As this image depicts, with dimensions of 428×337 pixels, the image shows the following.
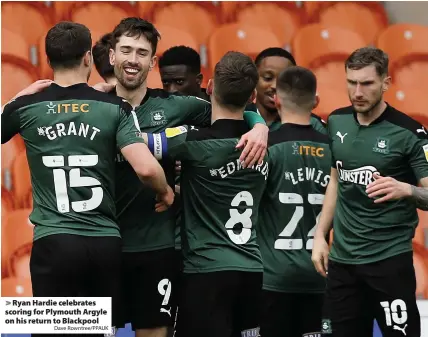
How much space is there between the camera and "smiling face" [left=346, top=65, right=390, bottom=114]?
209 inches

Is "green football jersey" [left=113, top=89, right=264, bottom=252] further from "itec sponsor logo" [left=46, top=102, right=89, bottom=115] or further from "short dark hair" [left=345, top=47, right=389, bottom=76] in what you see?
"short dark hair" [left=345, top=47, right=389, bottom=76]

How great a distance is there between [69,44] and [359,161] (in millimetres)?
1808

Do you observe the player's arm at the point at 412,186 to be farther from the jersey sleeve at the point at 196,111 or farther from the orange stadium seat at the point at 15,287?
the orange stadium seat at the point at 15,287

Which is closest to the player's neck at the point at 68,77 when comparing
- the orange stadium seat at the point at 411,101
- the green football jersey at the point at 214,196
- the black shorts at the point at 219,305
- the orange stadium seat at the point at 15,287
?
the green football jersey at the point at 214,196

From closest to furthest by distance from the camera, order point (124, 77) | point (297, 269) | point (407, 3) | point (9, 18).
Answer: point (124, 77) → point (297, 269) → point (9, 18) → point (407, 3)

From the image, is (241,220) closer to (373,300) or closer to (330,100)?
(373,300)

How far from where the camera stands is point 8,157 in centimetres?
838

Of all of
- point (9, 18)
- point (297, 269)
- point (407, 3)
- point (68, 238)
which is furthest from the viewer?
point (407, 3)

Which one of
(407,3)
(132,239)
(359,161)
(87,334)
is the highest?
(407,3)

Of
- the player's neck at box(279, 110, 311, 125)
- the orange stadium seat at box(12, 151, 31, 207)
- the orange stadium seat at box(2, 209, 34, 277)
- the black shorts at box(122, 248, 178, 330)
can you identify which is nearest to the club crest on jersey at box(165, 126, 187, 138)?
the black shorts at box(122, 248, 178, 330)

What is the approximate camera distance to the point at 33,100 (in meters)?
4.59

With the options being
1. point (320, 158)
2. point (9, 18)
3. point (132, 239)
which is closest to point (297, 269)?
point (320, 158)

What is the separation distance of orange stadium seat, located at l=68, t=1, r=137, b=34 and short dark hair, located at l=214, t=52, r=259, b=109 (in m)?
4.62

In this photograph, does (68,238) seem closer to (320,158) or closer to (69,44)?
(69,44)
